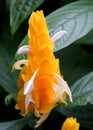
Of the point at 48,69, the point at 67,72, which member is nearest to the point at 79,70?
the point at 67,72

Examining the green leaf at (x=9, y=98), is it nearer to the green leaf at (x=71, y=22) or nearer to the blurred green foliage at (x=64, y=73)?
the blurred green foliage at (x=64, y=73)

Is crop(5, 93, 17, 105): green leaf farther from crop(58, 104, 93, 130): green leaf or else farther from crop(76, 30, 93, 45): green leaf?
crop(76, 30, 93, 45): green leaf

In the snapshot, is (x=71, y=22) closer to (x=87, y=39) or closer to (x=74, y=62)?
(x=87, y=39)

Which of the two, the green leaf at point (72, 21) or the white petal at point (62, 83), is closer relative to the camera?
the white petal at point (62, 83)

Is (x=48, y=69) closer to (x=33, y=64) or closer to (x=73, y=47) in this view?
(x=33, y=64)

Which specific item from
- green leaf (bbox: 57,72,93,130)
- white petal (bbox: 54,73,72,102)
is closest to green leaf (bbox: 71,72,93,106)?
green leaf (bbox: 57,72,93,130)

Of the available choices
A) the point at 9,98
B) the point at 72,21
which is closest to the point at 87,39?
the point at 72,21

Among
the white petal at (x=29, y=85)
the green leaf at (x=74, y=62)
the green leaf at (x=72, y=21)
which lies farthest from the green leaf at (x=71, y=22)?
the green leaf at (x=74, y=62)
